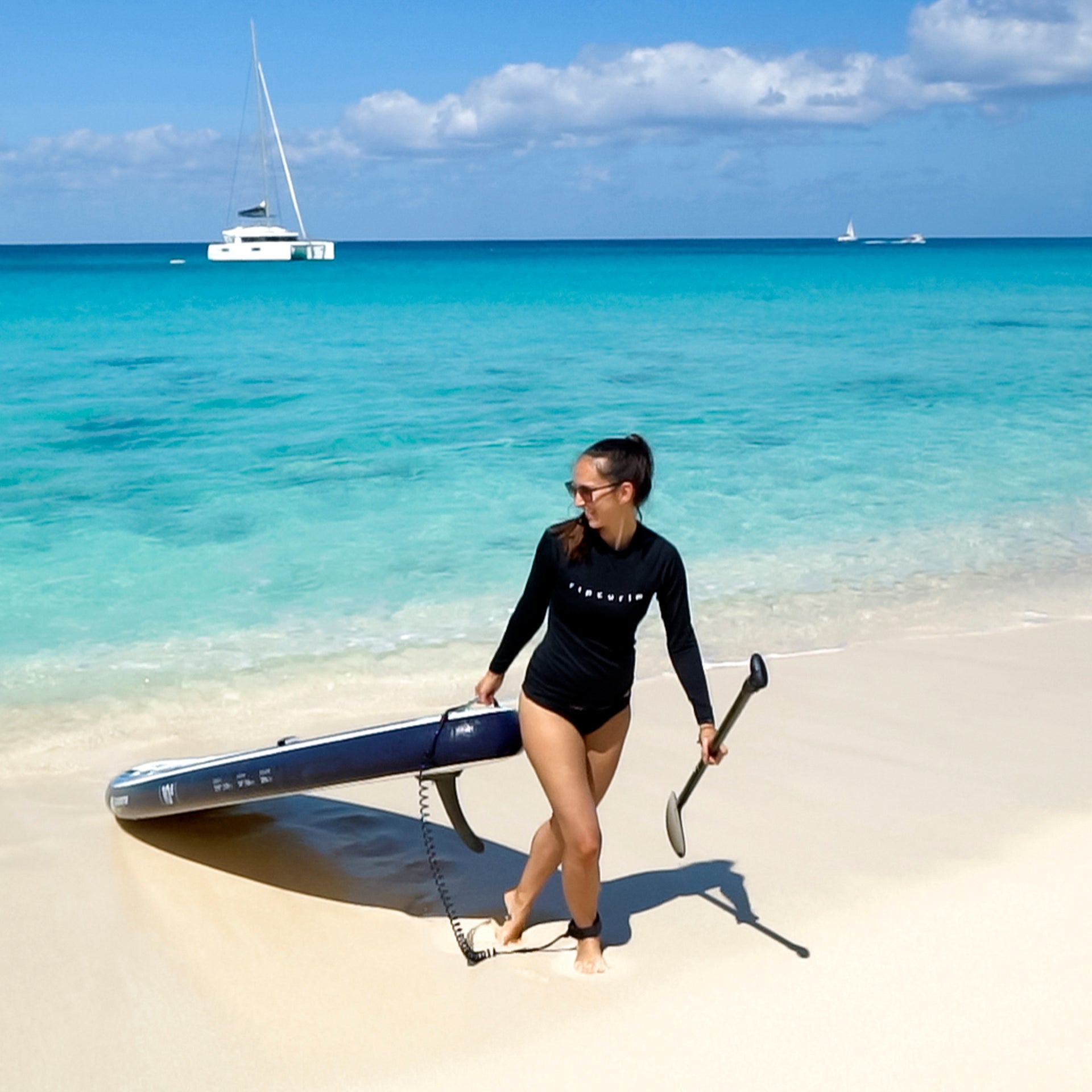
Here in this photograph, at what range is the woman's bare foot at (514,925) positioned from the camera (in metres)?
4.10

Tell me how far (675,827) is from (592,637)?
2.64ft

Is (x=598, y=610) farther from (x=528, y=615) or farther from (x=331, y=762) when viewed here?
(x=331, y=762)

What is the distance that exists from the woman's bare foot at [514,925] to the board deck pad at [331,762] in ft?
1.87

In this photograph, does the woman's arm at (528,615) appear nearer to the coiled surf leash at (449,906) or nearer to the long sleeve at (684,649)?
A: the coiled surf leash at (449,906)

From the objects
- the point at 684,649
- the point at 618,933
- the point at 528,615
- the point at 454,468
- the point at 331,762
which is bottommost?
the point at 618,933

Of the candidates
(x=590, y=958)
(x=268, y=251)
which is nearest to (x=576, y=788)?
(x=590, y=958)

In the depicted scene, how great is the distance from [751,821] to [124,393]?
57.1 ft

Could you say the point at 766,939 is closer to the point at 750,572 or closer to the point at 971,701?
the point at 971,701

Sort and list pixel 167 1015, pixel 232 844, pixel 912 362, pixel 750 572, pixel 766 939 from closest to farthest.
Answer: pixel 167 1015 < pixel 766 939 < pixel 232 844 < pixel 750 572 < pixel 912 362

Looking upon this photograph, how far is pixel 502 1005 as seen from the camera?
12.2 ft

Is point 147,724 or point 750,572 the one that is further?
point 750,572

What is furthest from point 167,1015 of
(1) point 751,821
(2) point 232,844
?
(1) point 751,821

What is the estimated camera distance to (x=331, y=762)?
4.05m

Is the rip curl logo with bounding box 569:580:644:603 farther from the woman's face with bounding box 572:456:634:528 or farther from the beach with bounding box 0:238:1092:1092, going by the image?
the beach with bounding box 0:238:1092:1092
